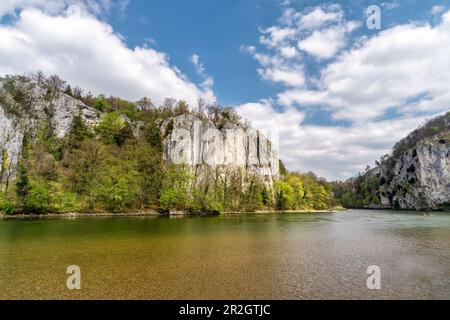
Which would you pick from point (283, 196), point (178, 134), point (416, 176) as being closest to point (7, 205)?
point (178, 134)

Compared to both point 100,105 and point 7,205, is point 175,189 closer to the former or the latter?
point 7,205

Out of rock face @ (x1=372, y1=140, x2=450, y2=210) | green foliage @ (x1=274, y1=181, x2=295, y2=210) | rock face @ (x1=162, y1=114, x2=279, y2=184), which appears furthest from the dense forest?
rock face @ (x1=372, y1=140, x2=450, y2=210)

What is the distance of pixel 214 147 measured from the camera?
89.1 meters

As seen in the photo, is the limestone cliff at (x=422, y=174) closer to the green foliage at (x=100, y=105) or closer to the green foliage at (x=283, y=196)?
the green foliage at (x=283, y=196)

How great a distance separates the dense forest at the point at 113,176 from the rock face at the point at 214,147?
3.19 metres

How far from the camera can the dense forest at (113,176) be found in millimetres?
60688

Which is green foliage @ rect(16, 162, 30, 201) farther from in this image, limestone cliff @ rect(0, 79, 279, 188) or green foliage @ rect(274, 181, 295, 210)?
green foliage @ rect(274, 181, 295, 210)

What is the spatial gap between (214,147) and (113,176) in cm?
3257

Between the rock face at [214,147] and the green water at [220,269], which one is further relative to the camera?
the rock face at [214,147]

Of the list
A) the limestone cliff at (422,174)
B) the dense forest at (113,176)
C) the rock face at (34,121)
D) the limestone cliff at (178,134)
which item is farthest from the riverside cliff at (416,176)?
the rock face at (34,121)

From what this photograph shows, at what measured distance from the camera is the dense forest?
60.7 metres

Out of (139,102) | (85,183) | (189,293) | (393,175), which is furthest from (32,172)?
(393,175)

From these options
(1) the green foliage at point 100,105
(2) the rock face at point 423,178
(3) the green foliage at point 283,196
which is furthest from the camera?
(2) the rock face at point 423,178

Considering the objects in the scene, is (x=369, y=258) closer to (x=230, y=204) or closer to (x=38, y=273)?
(x=38, y=273)
